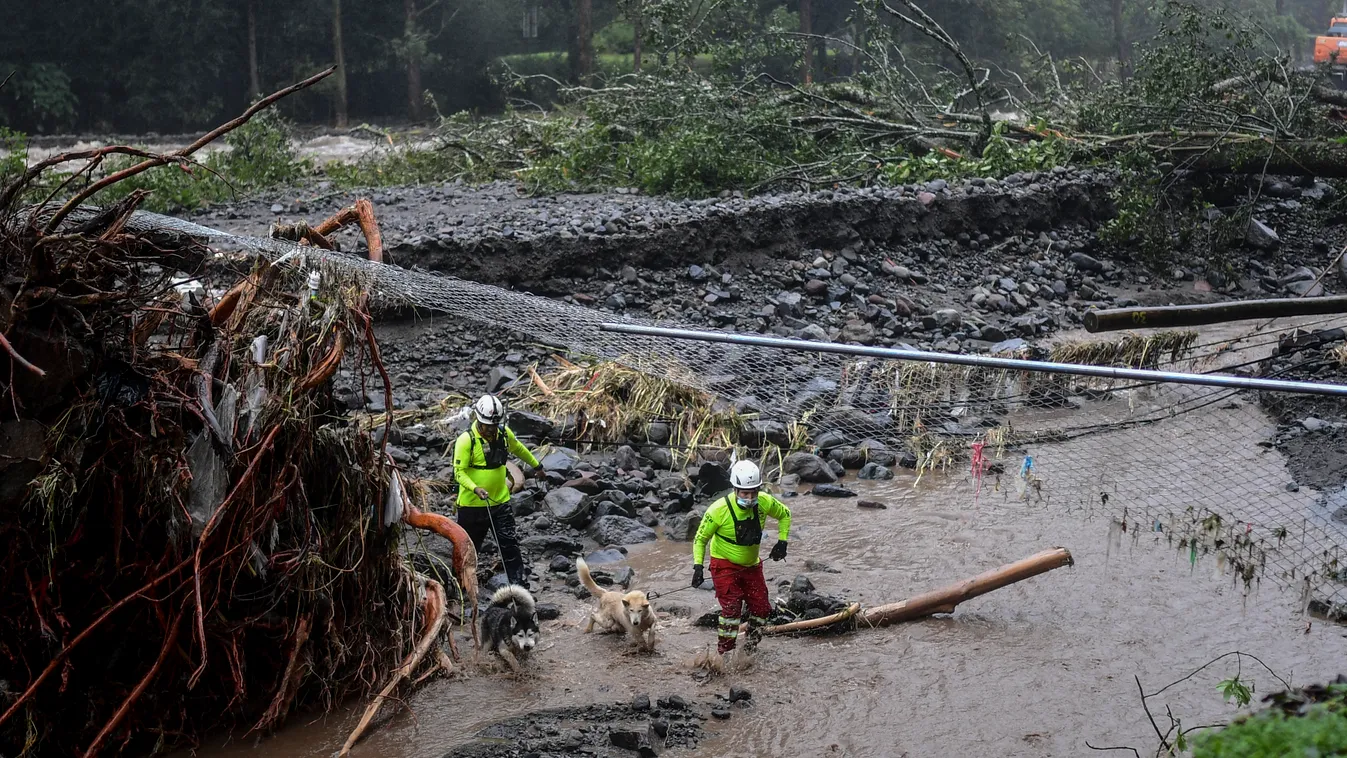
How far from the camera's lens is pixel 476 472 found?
6414mm

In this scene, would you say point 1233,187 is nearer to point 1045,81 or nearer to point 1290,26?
point 1045,81

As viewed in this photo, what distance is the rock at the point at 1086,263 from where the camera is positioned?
44.1 feet

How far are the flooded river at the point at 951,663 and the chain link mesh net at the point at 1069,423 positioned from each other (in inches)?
12.1

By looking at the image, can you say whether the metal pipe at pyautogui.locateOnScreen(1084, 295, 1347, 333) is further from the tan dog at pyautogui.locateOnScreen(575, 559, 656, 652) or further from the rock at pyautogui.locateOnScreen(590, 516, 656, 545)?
the rock at pyautogui.locateOnScreen(590, 516, 656, 545)

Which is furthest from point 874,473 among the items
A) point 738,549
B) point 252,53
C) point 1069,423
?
point 252,53

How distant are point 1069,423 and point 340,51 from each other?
71.3 feet

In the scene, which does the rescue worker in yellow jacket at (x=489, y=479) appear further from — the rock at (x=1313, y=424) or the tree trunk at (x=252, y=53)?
the tree trunk at (x=252, y=53)

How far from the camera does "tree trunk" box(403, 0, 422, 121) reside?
25891 millimetres

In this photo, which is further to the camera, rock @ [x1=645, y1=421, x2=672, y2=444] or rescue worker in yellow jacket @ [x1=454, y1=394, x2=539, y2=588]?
rock @ [x1=645, y1=421, x2=672, y2=444]

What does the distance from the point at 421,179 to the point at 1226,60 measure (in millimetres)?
10364

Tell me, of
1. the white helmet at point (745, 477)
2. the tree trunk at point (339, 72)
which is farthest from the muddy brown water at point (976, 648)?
the tree trunk at point (339, 72)

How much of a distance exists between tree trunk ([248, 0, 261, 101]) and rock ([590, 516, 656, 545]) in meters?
20.5

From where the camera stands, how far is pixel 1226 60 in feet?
43.2

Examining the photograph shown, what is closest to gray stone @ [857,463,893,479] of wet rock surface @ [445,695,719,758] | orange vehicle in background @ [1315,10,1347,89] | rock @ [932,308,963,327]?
rock @ [932,308,963,327]
